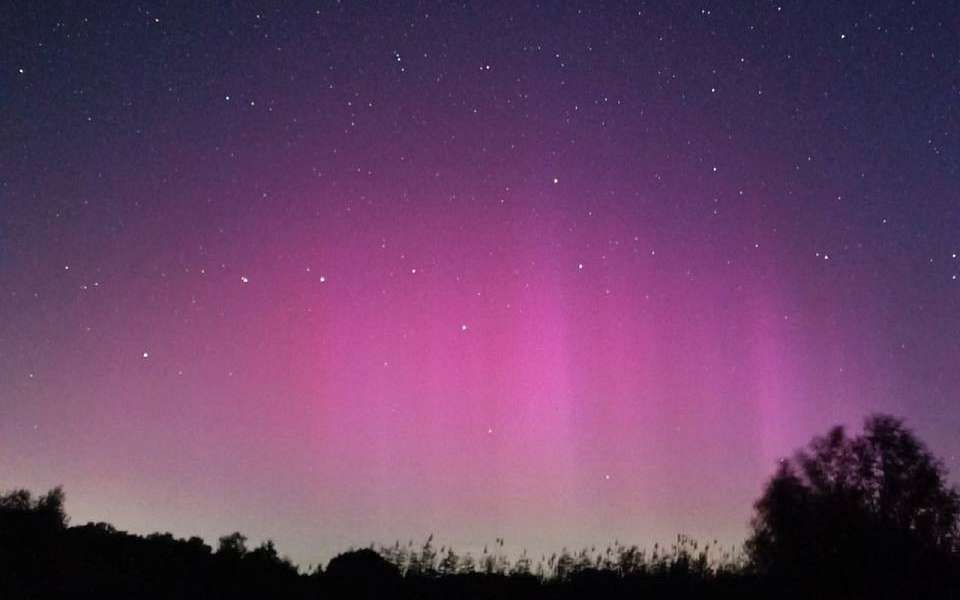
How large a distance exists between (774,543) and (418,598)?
9179 millimetres

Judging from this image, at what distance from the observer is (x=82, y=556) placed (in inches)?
774

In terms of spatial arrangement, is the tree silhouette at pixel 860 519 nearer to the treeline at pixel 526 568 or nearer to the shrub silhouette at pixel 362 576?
the treeline at pixel 526 568

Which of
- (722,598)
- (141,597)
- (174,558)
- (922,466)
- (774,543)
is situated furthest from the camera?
(922,466)

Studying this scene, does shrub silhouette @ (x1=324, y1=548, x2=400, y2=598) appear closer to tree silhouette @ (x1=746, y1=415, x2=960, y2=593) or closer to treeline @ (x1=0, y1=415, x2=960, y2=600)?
treeline @ (x1=0, y1=415, x2=960, y2=600)

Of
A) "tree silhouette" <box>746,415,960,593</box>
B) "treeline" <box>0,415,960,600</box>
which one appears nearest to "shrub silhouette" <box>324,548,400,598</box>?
"treeline" <box>0,415,960,600</box>

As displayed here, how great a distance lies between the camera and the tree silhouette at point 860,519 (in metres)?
20.3

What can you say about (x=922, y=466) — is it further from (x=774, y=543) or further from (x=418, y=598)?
(x=418, y=598)

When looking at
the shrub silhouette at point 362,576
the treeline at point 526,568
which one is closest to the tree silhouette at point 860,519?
the treeline at point 526,568

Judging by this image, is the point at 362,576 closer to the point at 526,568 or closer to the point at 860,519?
the point at 526,568

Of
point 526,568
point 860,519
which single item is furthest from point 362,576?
point 860,519

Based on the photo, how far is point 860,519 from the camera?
2177cm

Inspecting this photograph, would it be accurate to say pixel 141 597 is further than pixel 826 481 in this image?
No

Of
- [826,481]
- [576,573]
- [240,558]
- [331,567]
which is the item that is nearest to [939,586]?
[826,481]

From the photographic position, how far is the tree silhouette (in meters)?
20.3
